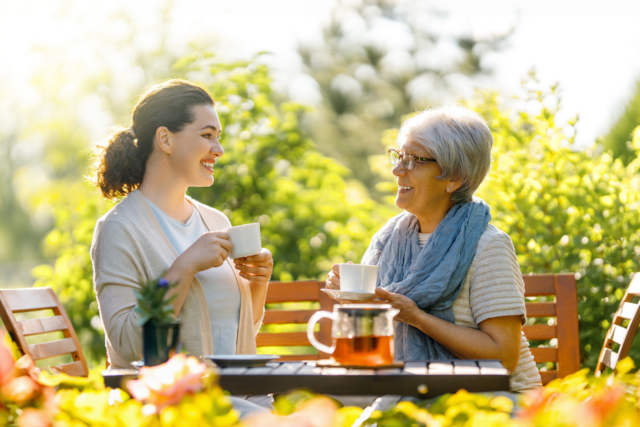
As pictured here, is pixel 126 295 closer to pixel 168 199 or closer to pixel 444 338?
pixel 168 199

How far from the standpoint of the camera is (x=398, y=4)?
18297 millimetres

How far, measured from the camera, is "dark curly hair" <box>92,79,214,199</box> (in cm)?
248

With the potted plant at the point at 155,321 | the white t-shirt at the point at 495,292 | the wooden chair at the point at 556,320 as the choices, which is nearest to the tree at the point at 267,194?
the wooden chair at the point at 556,320

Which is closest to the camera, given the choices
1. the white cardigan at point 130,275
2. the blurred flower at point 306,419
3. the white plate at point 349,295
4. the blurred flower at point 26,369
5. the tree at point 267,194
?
the blurred flower at point 306,419

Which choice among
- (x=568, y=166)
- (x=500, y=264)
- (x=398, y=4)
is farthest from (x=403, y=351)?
(x=398, y=4)

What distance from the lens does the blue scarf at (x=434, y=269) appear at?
2264 mm

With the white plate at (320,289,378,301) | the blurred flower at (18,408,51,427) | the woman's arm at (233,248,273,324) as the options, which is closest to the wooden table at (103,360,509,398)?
the white plate at (320,289,378,301)

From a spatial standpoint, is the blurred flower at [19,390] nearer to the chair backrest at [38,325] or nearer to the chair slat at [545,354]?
the chair backrest at [38,325]

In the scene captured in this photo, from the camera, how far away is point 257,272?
94.3 inches

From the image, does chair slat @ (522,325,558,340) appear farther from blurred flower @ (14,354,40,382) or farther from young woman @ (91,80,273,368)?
blurred flower @ (14,354,40,382)

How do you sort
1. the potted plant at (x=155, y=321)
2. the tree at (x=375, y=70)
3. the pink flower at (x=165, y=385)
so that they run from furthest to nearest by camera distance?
1. the tree at (x=375, y=70)
2. the potted plant at (x=155, y=321)
3. the pink flower at (x=165, y=385)

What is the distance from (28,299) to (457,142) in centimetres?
182

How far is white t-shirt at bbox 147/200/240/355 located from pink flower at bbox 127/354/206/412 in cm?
120

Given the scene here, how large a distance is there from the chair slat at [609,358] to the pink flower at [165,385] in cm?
177
